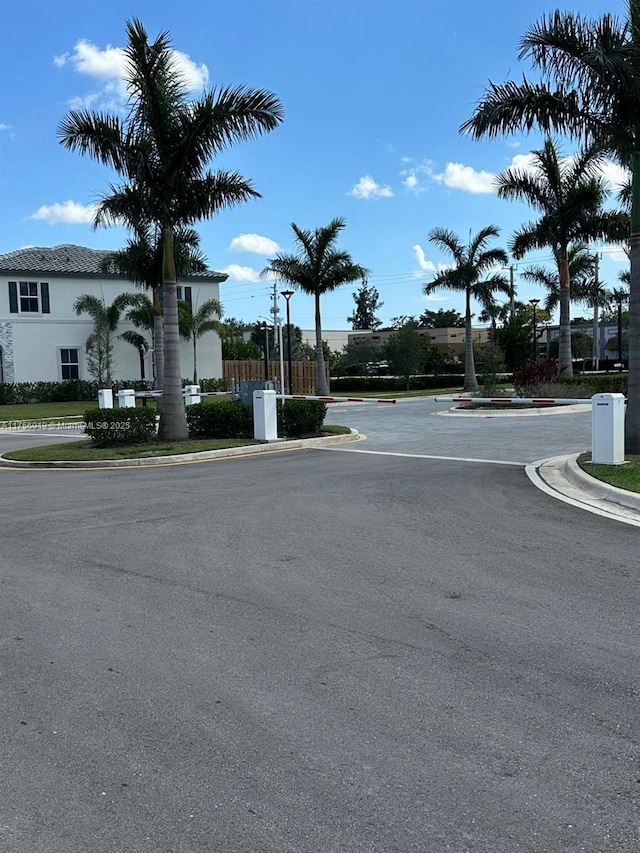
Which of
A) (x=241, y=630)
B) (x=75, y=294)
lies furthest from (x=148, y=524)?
(x=75, y=294)

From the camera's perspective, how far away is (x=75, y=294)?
4212 cm

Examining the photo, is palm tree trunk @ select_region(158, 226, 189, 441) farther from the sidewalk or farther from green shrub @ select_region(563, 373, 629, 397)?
green shrub @ select_region(563, 373, 629, 397)

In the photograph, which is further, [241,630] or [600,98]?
[600,98]

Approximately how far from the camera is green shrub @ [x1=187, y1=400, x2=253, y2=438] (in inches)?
714

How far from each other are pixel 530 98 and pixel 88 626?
40.4 feet

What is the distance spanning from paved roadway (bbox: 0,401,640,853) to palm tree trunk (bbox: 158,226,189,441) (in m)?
8.15

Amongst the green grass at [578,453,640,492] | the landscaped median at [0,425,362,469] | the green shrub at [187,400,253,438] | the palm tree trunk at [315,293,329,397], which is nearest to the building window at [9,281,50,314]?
the palm tree trunk at [315,293,329,397]

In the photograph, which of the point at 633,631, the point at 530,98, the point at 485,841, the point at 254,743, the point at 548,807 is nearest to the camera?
the point at 485,841

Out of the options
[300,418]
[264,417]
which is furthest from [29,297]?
[264,417]

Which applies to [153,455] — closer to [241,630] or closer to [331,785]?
[241,630]

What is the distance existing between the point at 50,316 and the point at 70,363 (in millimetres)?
2626

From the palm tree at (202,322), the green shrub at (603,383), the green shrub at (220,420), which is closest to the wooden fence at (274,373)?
the palm tree at (202,322)

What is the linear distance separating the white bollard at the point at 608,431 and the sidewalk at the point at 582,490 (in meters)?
0.44

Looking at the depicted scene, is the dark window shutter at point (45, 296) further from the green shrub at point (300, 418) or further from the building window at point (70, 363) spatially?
the green shrub at point (300, 418)
